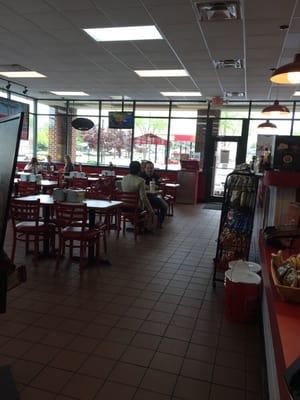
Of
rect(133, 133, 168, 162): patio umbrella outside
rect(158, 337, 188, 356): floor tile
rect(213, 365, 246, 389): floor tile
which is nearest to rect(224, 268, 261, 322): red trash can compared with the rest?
rect(158, 337, 188, 356): floor tile

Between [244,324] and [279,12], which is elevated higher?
[279,12]

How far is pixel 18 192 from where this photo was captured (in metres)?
6.77

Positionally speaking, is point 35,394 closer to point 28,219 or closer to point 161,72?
point 28,219

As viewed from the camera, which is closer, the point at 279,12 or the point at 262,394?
the point at 262,394

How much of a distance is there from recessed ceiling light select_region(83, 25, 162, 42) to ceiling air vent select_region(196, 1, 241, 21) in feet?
2.73

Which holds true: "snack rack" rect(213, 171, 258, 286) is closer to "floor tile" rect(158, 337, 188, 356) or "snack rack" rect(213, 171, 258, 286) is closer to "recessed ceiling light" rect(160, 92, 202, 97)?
"floor tile" rect(158, 337, 188, 356)

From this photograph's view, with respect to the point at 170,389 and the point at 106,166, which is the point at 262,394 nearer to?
the point at 170,389

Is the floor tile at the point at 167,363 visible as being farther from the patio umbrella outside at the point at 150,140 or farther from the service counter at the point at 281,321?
the patio umbrella outside at the point at 150,140

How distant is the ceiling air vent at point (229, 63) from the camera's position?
6.55 meters

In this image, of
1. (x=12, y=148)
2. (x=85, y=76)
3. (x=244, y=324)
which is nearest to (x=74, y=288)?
(x=244, y=324)

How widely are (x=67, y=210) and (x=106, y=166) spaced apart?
852 cm

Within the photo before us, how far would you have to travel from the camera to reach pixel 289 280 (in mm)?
1801

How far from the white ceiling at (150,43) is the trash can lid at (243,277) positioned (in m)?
3.12

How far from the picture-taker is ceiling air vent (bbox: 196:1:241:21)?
13.9 ft
